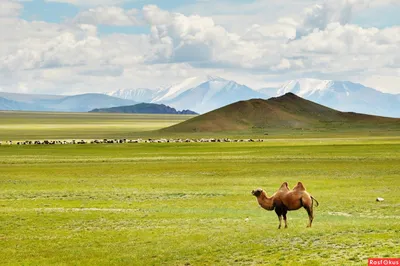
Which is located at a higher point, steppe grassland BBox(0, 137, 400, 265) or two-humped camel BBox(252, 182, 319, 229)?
two-humped camel BBox(252, 182, 319, 229)

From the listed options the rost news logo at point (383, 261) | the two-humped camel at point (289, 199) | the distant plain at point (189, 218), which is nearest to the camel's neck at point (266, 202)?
the two-humped camel at point (289, 199)

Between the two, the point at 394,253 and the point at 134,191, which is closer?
the point at 394,253

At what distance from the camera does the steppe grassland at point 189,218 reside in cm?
1948

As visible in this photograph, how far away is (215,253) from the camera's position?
64.4 feet

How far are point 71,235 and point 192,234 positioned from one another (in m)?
4.75

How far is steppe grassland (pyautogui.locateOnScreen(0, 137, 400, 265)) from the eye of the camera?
19.5 metres

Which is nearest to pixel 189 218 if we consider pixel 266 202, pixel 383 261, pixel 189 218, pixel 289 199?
pixel 189 218

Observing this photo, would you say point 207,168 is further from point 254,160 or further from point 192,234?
point 192,234

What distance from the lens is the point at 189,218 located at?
27406 mm

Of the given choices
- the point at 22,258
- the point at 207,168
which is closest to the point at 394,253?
the point at 22,258

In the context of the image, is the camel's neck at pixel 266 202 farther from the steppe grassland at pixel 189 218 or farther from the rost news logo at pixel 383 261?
the rost news logo at pixel 383 261

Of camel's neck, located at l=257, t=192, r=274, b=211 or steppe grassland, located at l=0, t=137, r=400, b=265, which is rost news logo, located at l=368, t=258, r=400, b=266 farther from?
camel's neck, located at l=257, t=192, r=274, b=211

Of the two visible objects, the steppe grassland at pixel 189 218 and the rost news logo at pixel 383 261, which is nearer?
the rost news logo at pixel 383 261

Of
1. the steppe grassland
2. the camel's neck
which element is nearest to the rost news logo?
the steppe grassland
